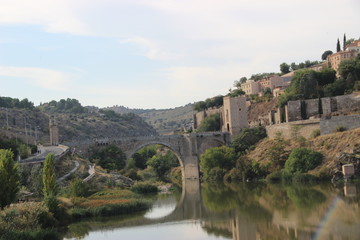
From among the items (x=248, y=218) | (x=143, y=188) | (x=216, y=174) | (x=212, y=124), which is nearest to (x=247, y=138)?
(x=216, y=174)

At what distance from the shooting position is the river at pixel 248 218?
24.7 meters

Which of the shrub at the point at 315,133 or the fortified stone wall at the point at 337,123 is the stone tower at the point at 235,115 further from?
the fortified stone wall at the point at 337,123

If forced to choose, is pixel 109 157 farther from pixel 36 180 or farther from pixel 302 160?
pixel 36 180

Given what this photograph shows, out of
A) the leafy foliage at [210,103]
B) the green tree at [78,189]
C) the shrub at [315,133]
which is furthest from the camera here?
the leafy foliage at [210,103]

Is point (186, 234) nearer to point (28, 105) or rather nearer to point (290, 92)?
point (290, 92)

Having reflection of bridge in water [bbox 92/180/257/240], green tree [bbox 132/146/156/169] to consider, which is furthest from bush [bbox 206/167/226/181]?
green tree [bbox 132/146/156/169]

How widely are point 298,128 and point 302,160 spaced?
8.26 meters

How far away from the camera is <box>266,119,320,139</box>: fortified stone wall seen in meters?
53.1

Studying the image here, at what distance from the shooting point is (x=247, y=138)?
59750 mm

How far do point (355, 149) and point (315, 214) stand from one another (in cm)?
1845

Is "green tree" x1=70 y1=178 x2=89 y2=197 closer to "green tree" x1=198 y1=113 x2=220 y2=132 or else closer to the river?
the river

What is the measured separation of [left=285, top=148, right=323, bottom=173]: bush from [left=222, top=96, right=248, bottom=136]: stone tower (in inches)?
642

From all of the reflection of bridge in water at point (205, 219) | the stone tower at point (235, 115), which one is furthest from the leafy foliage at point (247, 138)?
the reflection of bridge in water at point (205, 219)

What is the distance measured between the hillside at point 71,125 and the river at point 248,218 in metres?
30.6
